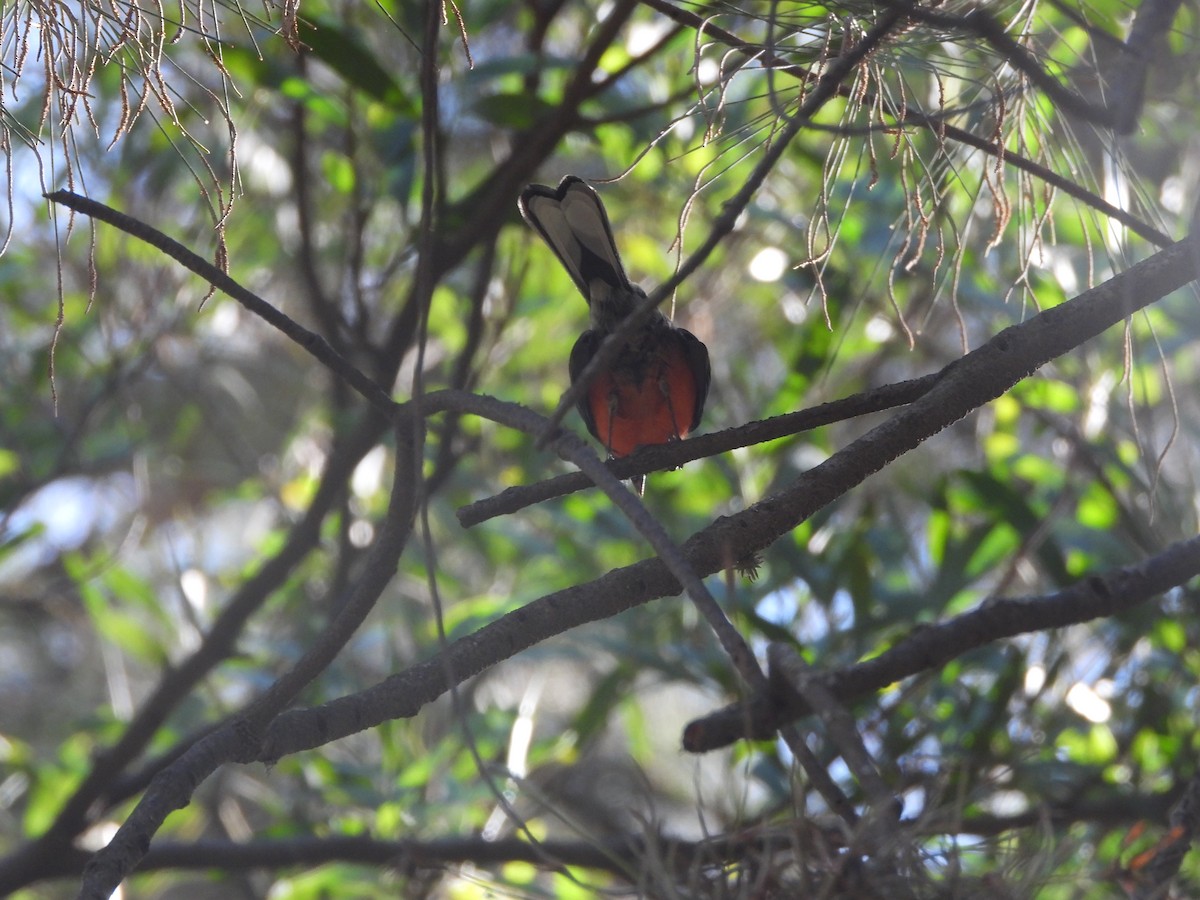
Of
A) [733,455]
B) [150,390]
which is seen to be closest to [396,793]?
[733,455]

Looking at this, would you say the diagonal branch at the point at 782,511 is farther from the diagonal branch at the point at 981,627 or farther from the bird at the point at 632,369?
the bird at the point at 632,369

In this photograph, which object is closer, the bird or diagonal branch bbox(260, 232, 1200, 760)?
diagonal branch bbox(260, 232, 1200, 760)

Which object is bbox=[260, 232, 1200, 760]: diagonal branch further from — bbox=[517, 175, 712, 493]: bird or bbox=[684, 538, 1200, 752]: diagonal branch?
bbox=[517, 175, 712, 493]: bird

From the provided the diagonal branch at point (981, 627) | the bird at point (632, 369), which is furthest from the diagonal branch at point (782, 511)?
the bird at point (632, 369)

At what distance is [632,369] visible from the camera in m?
4.13

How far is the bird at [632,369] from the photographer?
400 centimetres

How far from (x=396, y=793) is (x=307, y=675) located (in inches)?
113

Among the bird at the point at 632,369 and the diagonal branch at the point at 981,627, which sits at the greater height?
the bird at the point at 632,369

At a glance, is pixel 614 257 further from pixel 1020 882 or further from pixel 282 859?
pixel 1020 882

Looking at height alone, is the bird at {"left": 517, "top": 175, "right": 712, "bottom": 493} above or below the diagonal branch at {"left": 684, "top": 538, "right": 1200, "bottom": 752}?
above

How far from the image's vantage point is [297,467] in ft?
23.1

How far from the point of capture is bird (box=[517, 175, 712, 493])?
4000 mm

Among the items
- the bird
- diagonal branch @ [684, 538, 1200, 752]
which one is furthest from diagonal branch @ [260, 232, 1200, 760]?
the bird

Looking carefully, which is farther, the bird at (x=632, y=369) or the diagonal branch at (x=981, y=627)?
the bird at (x=632, y=369)
